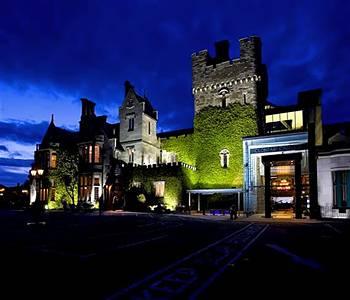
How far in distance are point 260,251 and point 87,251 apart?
17.4ft

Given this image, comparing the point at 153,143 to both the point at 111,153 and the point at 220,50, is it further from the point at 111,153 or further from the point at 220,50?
the point at 220,50

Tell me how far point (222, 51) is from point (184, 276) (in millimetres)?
37268

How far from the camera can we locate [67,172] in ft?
131

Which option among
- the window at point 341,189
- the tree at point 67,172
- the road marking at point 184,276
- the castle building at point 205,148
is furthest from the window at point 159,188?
the road marking at point 184,276

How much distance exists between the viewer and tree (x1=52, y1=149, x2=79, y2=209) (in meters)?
39.3

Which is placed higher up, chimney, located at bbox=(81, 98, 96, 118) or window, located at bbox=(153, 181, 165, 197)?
chimney, located at bbox=(81, 98, 96, 118)

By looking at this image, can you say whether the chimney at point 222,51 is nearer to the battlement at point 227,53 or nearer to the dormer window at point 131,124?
the battlement at point 227,53

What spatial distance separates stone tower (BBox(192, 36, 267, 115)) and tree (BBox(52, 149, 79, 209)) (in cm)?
1745

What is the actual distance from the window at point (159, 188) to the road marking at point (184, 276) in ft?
82.8

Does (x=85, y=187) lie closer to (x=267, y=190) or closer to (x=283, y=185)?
(x=267, y=190)

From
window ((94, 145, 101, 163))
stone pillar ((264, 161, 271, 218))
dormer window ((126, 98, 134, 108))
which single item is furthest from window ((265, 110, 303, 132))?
window ((94, 145, 101, 163))

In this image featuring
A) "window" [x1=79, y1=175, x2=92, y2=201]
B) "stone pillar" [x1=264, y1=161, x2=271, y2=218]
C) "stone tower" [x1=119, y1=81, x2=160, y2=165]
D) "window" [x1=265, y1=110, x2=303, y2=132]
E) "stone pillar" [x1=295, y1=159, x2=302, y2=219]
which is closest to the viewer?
"stone pillar" [x1=295, y1=159, x2=302, y2=219]

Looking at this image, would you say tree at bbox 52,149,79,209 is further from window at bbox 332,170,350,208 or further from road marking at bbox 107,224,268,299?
road marking at bbox 107,224,268,299

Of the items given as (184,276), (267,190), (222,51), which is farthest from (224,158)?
(184,276)
